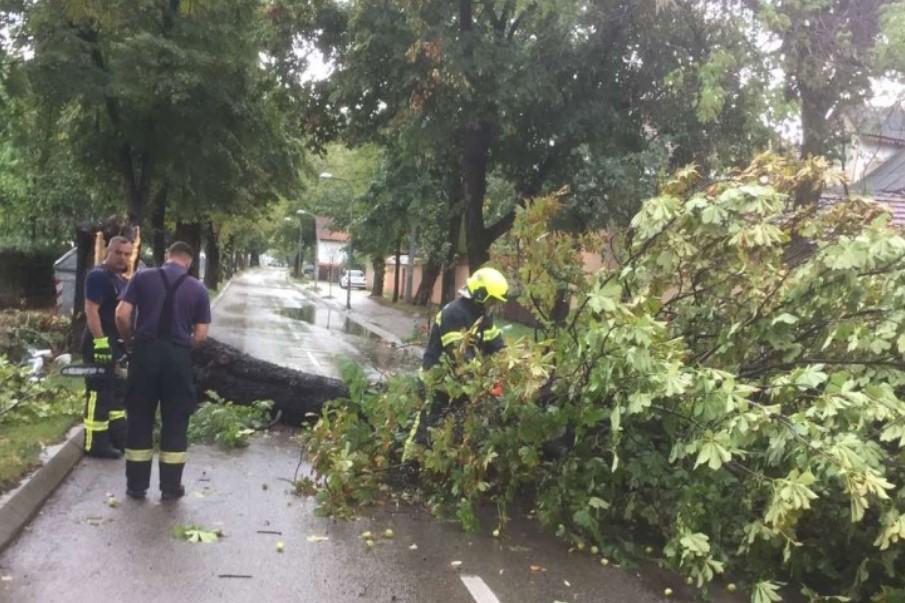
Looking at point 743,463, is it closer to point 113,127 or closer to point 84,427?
point 84,427

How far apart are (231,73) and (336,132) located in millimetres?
3946

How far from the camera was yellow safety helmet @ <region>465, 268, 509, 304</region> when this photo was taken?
21.1 ft

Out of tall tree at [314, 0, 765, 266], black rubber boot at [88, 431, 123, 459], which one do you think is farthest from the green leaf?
tall tree at [314, 0, 765, 266]

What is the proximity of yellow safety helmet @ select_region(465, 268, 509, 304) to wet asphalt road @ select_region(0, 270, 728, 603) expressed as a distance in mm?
1593

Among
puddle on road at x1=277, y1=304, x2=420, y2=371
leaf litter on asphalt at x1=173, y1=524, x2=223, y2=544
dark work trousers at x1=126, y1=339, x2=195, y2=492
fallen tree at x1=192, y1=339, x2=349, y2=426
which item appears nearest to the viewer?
leaf litter on asphalt at x1=173, y1=524, x2=223, y2=544

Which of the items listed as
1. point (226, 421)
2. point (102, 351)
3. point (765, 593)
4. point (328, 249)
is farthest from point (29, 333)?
point (328, 249)

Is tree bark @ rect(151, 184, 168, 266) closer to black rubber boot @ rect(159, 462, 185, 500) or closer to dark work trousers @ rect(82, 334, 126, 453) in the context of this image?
dark work trousers @ rect(82, 334, 126, 453)

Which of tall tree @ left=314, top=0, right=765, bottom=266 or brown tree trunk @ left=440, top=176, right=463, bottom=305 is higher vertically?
tall tree @ left=314, top=0, right=765, bottom=266

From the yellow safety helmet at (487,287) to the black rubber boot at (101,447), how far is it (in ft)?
10.2

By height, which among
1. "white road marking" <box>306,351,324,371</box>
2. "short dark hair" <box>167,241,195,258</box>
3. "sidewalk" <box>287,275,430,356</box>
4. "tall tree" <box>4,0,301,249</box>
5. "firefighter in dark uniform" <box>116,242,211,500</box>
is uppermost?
"tall tree" <box>4,0,301,249</box>

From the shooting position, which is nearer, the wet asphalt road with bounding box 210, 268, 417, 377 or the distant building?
the wet asphalt road with bounding box 210, 268, 417, 377

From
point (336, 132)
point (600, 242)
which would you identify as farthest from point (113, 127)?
point (600, 242)

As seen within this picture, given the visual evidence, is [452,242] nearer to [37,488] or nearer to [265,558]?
[37,488]

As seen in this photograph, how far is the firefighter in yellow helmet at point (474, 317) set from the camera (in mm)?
6430
